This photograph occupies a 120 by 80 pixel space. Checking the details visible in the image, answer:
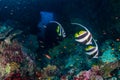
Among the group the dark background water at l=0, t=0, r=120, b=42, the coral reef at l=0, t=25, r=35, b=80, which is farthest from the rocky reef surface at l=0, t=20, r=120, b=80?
the dark background water at l=0, t=0, r=120, b=42

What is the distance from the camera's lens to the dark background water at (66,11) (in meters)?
10.3

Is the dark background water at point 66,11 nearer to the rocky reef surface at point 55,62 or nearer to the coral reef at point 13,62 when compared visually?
the rocky reef surface at point 55,62

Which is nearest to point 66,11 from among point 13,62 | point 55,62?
point 55,62

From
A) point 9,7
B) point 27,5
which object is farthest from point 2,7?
point 27,5

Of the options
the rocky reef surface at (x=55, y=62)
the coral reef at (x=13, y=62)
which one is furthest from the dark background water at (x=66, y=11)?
the coral reef at (x=13, y=62)

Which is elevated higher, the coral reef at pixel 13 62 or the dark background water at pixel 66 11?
the coral reef at pixel 13 62

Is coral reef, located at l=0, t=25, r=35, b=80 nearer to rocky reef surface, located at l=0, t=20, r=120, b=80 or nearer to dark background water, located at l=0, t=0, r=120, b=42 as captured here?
rocky reef surface, located at l=0, t=20, r=120, b=80

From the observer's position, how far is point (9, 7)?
41.9 ft

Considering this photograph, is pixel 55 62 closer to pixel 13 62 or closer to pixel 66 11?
pixel 66 11

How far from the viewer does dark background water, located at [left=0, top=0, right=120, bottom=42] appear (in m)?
10.3

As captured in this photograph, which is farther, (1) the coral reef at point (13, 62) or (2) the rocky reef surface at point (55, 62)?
(2) the rocky reef surface at point (55, 62)

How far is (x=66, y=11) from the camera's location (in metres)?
12.4

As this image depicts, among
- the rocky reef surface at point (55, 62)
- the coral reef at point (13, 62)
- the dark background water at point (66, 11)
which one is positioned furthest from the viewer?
the dark background water at point (66, 11)

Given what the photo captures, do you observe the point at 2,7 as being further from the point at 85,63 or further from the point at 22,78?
the point at 22,78
